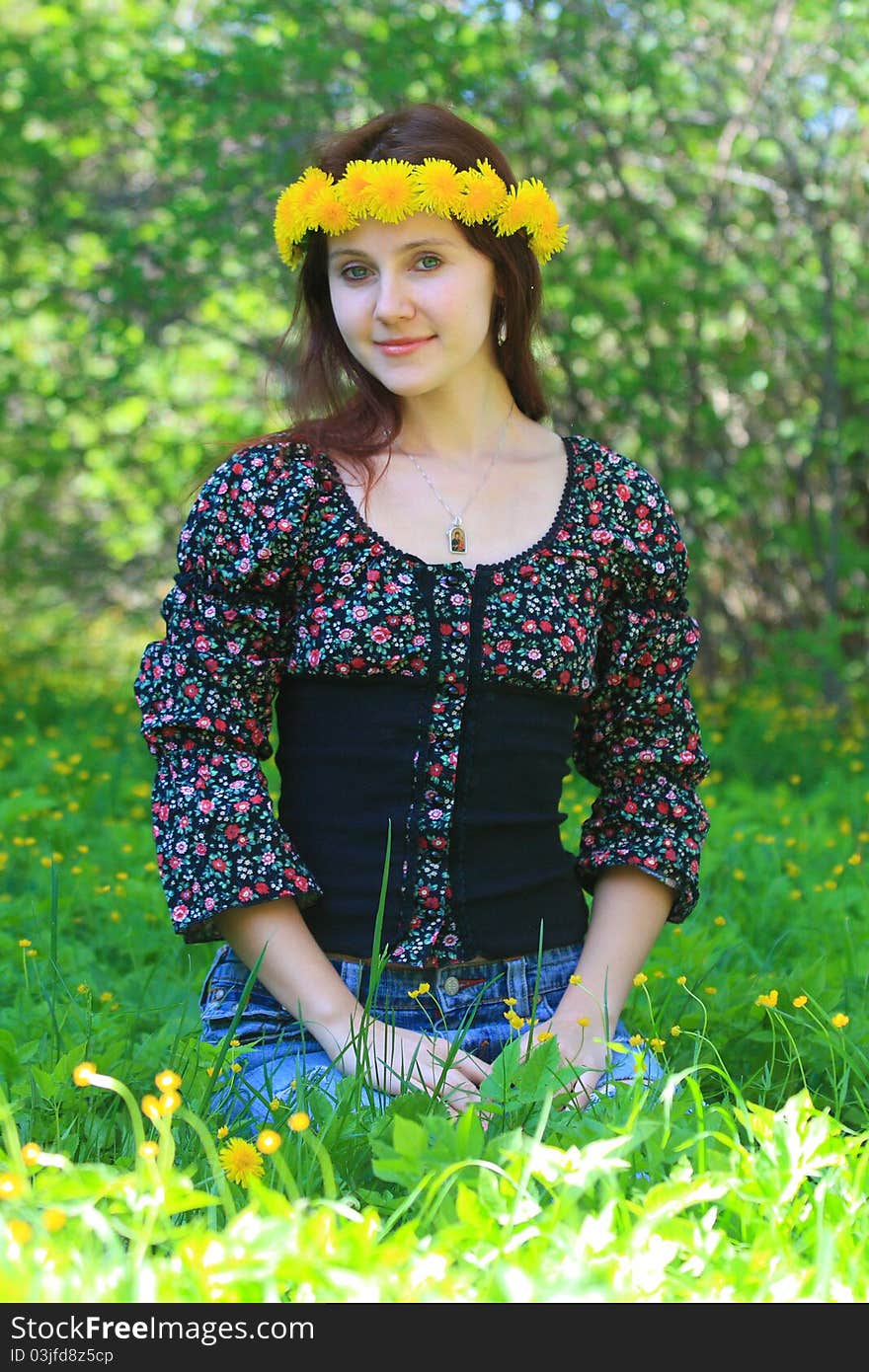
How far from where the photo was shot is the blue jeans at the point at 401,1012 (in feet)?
6.40

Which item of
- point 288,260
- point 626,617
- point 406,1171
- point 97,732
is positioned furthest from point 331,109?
point 406,1171

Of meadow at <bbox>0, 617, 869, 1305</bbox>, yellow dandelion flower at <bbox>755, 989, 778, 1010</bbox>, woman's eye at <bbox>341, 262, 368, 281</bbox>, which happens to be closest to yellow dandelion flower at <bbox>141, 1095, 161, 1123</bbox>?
meadow at <bbox>0, 617, 869, 1305</bbox>

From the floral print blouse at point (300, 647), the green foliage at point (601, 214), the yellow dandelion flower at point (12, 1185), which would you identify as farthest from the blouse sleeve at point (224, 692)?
the green foliage at point (601, 214)

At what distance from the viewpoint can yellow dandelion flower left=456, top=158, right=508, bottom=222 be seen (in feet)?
6.93

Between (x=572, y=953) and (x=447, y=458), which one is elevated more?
(x=447, y=458)

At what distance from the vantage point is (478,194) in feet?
6.94

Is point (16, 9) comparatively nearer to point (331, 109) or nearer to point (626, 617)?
point (331, 109)

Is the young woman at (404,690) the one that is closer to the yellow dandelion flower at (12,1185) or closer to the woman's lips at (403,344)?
the woman's lips at (403,344)

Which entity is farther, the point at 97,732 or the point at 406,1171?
the point at 97,732

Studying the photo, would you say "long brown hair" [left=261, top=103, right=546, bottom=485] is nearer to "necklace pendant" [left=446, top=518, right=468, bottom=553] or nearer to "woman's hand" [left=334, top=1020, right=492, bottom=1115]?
"necklace pendant" [left=446, top=518, right=468, bottom=553]

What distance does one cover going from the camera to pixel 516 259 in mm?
2268

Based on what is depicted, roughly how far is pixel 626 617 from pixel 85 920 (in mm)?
1224

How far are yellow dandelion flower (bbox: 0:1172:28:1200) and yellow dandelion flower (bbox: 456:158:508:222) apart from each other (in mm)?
1392

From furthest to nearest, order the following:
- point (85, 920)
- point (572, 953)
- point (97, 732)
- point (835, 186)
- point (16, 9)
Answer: point (16, 9) → point (835, 186) → point (97, 732) → point (85, 920) → point (572, 953)
